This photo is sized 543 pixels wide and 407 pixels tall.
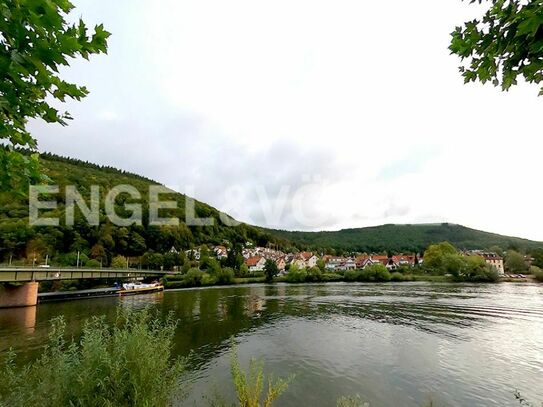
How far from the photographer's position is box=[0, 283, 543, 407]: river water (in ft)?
39.9

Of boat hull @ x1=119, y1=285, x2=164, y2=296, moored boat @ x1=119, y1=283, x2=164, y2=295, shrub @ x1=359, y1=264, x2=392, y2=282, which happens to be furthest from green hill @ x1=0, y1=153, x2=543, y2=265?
shrub @ x1=359, y1=264, x2=392, y2=282

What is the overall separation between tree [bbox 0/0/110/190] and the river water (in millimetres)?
10276

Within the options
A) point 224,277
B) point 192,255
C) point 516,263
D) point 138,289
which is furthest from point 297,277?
point 516,263

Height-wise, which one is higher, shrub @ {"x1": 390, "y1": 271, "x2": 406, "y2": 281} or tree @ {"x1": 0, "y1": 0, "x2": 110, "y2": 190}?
tree @ {"x1": 0, "y1": 0, "x2": 110, "y2": 190}

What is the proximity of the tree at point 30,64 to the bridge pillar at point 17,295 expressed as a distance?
160 feet

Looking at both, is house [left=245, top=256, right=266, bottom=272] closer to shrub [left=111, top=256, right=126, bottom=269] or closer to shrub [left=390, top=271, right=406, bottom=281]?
shrub [left=111, top=256, right=126, bottom=269]

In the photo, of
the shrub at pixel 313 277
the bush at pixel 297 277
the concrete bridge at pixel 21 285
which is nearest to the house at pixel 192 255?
the bush at pixel 297 277

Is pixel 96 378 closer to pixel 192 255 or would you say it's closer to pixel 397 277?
pixel 397 277

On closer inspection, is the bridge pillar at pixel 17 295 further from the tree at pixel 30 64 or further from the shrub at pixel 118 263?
the tree at pixel 30 64

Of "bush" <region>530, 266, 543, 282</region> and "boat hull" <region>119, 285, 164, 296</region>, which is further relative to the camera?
"bush" <region>530, 266, 543, 282</region>

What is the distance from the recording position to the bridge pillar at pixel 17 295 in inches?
1517

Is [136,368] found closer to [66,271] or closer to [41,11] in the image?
[41,11]

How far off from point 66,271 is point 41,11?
54906mm

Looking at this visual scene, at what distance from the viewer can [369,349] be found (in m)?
18.0
